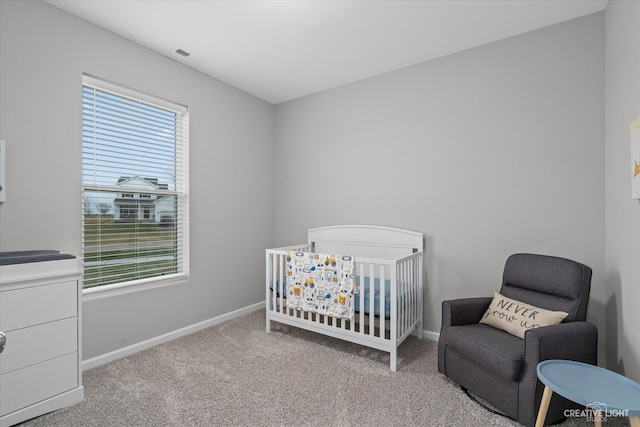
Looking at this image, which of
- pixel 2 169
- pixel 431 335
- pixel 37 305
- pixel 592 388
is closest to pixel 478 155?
pixel 431 335

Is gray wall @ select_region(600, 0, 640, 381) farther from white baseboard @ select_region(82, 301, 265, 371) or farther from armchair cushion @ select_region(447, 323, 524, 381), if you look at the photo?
white baseboard @ select_region(82, 301, 265, 371)

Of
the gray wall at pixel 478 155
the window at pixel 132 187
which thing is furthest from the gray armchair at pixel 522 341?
the window at pixel 132 187

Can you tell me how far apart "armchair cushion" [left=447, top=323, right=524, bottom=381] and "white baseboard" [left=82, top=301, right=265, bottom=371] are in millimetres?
2274

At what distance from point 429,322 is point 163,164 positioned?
9.32ft

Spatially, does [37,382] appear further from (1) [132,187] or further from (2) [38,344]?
(1) [132,187]

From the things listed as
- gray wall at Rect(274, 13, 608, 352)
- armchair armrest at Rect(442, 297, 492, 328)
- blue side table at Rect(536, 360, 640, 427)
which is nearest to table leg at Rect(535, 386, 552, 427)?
blue side table at Rect(536, 360, 640, 427)

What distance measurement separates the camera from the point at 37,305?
1.75 metres

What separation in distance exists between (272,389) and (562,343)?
169 centimetres

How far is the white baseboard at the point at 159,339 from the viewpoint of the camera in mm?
2330

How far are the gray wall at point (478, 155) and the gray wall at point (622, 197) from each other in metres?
0.13

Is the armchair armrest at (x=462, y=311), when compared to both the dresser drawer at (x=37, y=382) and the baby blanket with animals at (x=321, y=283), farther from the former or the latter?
the dresser drawer at (x=37, y=382)

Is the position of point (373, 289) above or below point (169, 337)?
above

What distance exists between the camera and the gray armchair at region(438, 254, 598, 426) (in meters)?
1.62

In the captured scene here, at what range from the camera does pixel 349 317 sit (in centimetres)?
248
